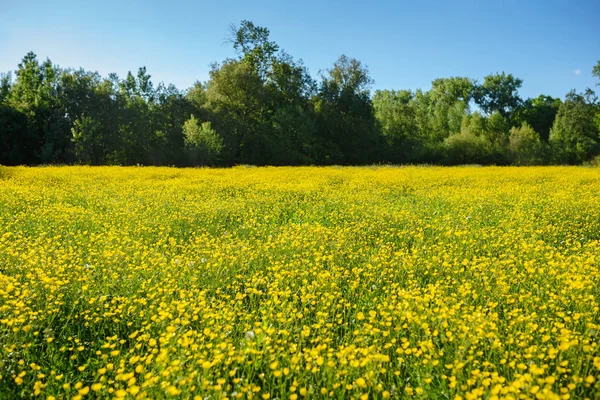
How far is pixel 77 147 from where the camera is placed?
3406 cm

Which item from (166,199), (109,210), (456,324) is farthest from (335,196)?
(456,324)

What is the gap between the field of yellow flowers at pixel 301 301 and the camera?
3277mm

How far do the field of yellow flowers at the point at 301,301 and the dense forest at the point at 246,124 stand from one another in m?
25.2

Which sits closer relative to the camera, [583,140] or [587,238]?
[587,238]

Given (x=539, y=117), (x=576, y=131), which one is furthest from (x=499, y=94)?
(x=576, y=131)

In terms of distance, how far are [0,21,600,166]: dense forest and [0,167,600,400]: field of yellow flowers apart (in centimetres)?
2519

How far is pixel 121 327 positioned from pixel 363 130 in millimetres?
46997

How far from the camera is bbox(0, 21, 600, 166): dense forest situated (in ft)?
115

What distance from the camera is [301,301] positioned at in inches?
195

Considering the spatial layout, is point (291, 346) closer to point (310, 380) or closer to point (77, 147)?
point (310, 380)

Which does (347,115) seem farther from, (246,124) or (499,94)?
(499,94)

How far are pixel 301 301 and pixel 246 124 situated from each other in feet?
128

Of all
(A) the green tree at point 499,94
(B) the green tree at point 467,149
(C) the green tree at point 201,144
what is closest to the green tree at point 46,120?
(C) the green tree at point 201,144

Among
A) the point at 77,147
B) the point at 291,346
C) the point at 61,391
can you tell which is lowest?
the point at 61,391
